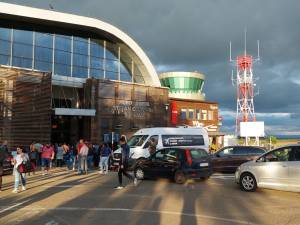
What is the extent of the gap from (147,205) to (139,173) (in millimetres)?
6291

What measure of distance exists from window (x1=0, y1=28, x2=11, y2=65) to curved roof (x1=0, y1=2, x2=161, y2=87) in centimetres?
172

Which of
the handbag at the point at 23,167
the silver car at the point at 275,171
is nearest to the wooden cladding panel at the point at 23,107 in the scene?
the handbag at the point at 23,167

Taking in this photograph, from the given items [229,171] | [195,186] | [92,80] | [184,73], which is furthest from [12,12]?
[184,73]

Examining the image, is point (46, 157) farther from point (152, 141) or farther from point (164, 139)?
point (164, 139)

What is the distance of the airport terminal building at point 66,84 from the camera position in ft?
97.3

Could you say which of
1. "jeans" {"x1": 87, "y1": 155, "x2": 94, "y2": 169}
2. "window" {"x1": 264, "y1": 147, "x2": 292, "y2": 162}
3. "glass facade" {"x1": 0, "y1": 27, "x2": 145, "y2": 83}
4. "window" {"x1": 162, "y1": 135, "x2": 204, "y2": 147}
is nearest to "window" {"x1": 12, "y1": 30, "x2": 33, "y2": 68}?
"glass facade" {"x1": 0, "y1": 27, "x2": 145, "y2": 83}

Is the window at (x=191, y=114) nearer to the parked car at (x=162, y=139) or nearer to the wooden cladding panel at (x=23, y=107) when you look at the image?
the wooden cladding panel at (x=23, y=107)

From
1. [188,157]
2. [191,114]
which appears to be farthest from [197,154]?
[191,114]

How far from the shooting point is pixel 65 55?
3775cm

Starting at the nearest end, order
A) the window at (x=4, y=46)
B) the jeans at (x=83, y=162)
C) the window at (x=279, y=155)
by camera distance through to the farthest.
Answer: the window at (x=279, y=155) < the jeans at (x=83, y=162) < the window at (x=4, y=46)

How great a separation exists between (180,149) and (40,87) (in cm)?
1628

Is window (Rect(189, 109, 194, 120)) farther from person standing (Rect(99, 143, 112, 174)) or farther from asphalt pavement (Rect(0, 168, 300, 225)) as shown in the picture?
asphalt pavement (Rect(0, 168, 300, 225))

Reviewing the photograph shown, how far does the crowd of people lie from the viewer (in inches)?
555

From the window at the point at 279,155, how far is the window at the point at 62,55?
26.5 m
